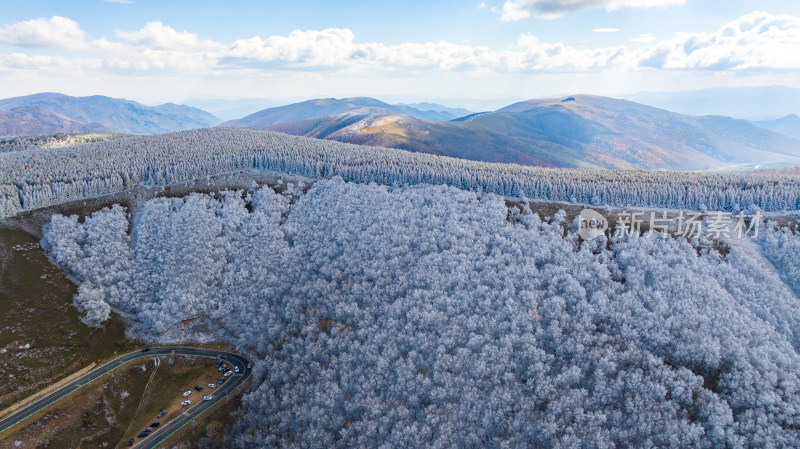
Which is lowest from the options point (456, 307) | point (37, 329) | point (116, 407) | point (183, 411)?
point (183, 411)

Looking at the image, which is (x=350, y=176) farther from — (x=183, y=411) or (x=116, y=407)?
(x=116, y=407)

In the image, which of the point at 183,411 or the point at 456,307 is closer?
the point at 183,411

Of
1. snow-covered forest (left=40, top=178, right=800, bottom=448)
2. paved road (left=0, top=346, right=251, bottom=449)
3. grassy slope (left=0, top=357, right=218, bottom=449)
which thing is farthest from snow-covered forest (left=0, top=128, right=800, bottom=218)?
grassy slope (left=0, top=357, right=218, bottom=449)

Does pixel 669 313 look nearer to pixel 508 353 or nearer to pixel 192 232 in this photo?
pixel 508 353

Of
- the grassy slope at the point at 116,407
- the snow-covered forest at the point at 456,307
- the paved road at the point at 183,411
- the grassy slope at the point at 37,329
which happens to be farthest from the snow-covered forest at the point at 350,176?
the grassy slope at the point at 116,407

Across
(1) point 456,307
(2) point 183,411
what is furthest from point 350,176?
(2) point 183,411

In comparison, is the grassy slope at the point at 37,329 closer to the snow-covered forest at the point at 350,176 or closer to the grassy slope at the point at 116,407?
the grassy slope at the point at 116,407

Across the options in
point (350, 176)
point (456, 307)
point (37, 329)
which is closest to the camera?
point (37, 329)

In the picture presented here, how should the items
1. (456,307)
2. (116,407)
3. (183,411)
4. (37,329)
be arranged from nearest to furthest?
(116,407) → (183,411) → (37,329) → (456,307)
